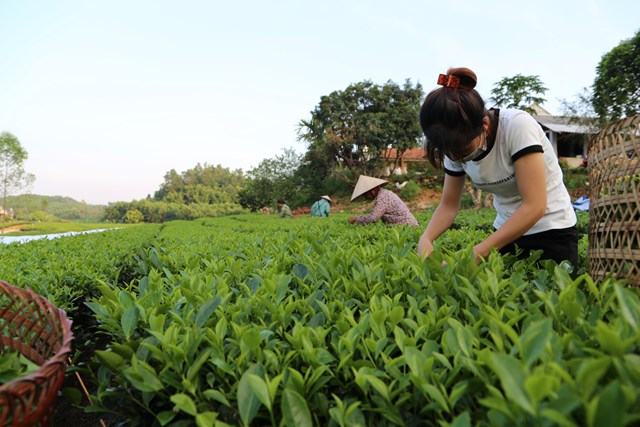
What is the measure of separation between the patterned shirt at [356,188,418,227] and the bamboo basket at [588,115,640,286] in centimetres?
429

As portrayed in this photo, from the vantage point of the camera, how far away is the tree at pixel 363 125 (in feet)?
85.3

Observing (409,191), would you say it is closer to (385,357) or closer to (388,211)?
(388,211)

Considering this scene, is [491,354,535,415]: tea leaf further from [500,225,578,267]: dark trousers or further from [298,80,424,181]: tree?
[298,80,424,181]: tree

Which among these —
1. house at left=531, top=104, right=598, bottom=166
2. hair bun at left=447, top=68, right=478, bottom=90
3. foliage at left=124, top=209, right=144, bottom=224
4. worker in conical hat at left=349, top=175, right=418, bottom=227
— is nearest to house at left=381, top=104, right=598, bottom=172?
house at left=531, top=104, right=598, bottom=166

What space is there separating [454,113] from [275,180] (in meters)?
30.7

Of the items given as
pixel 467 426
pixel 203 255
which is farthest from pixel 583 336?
pixel 203 255

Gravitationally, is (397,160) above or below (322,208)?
above

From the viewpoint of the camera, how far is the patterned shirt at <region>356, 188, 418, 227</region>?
5.87 meters

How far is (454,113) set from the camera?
6.05ft

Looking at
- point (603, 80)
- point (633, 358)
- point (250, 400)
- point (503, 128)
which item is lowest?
point (250, 400)

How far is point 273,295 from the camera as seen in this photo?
1.45 m

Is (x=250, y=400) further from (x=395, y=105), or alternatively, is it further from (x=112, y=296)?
(x=395, y=105)

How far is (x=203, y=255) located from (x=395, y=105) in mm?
25326

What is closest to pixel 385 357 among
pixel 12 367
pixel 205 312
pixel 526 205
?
pixel 205 312
